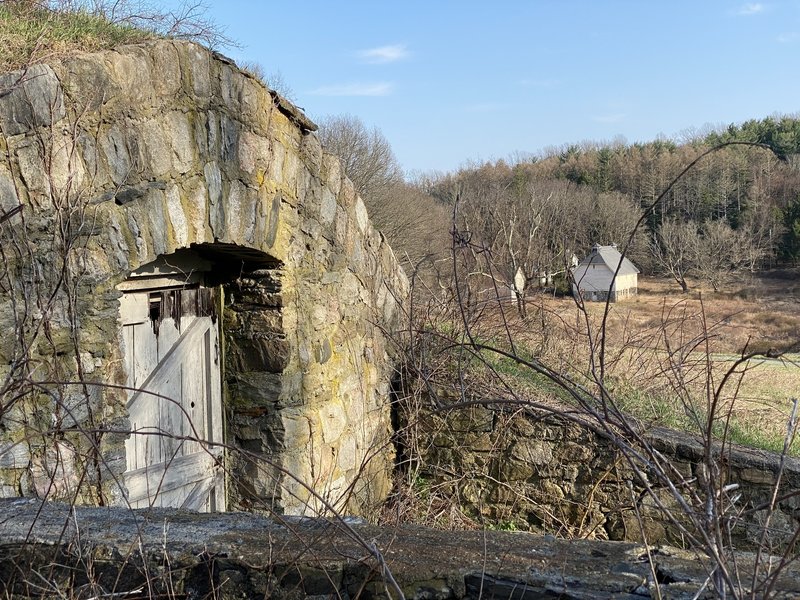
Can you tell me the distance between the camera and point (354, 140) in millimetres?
21188

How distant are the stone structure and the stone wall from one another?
509 millimetres

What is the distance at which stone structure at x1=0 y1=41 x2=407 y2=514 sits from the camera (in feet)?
8.84

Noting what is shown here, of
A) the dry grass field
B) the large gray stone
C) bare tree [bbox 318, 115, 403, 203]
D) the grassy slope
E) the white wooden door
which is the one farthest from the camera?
bare tree [bbox 318, 115, 403, 203]

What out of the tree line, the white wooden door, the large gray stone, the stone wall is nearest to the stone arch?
the white wooden door

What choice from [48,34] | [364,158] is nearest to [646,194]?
[364,158]

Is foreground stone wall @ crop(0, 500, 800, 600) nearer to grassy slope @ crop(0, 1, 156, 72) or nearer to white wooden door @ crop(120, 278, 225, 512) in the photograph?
white wooden door @ crop(120, 278, 225, 512)

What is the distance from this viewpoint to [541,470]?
17.0 feet

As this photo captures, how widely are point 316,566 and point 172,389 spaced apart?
2.33 metres

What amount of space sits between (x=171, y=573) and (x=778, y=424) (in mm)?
6544

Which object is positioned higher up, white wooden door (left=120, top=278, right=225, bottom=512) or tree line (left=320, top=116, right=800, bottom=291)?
tree line (left=320, top=116, right=800, bottom=291)

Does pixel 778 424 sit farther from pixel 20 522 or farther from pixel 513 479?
pixel 20 522

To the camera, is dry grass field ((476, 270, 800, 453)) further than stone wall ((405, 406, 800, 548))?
No

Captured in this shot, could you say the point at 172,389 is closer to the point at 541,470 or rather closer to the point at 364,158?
the point at 541,470

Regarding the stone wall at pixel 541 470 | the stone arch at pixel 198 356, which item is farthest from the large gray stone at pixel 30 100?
the stone wall at pixel 541 470
